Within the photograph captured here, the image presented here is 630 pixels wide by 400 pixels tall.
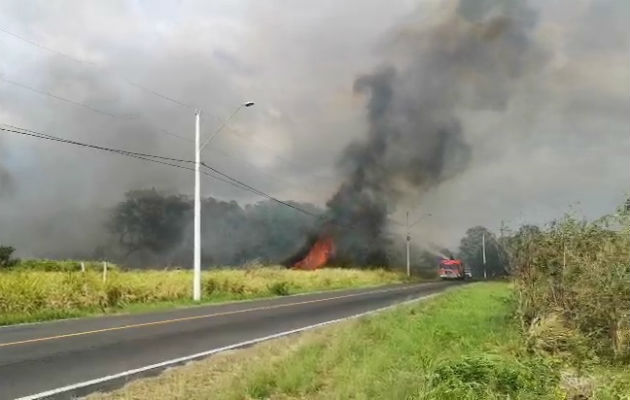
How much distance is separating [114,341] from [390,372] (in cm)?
681

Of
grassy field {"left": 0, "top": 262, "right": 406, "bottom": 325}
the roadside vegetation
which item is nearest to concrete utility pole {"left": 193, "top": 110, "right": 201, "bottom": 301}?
grassy field {"left": 0, "top": 262, "right": 406, "bottom": 325}

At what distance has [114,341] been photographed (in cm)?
1205

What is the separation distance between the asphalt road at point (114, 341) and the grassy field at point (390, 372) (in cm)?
103

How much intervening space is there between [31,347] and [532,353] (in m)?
8.67

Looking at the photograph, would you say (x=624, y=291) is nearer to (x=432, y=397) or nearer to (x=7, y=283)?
(x=432, y=397)

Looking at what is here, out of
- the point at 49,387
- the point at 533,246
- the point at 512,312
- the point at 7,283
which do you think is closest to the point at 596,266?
the point at 533,246

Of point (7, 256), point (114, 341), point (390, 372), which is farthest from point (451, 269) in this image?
point (390, 372)

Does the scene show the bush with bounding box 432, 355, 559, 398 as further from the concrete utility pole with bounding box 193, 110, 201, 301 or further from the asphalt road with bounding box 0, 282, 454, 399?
the concrete utility pole with bounding box 193, 110, 201, 301

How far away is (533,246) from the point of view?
36.9 ft

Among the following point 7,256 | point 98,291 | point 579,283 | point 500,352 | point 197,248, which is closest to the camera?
point 500,352

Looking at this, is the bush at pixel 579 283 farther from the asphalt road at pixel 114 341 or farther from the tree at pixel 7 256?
the tree at pixel 7 256

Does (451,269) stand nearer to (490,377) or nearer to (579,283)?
(579,283)

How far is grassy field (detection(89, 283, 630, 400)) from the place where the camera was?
6.14 m

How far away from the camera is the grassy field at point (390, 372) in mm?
6145
